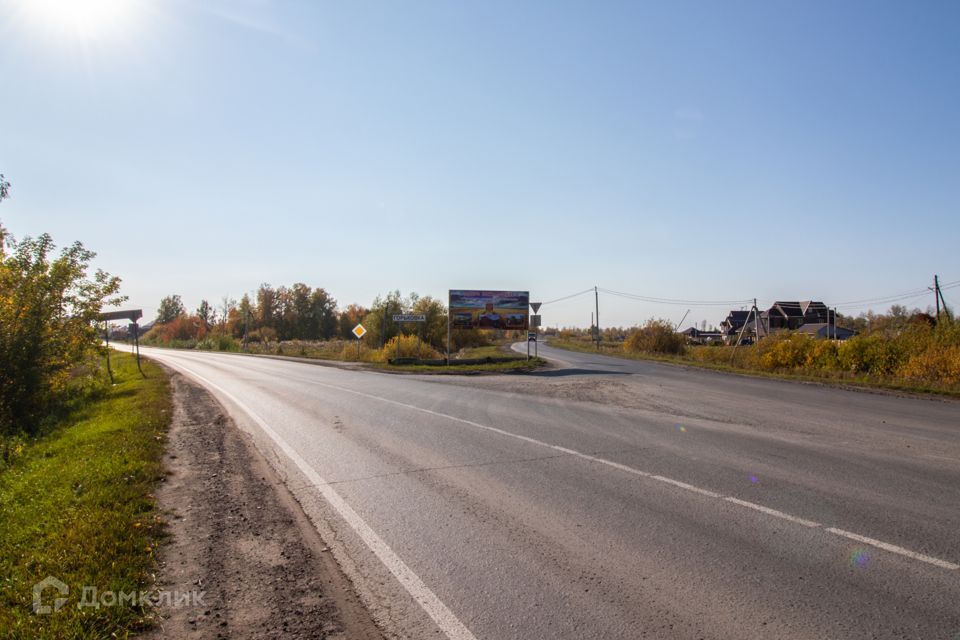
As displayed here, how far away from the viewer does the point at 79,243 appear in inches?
784

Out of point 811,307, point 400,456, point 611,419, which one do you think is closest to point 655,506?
point 400,456

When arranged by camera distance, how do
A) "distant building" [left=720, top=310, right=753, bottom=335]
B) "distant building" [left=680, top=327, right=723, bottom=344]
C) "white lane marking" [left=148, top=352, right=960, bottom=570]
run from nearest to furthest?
"white lane marking" [left=148, top=352, right=960, bottom=570], "distant building" [left=680, top=327, right=723, bottom=344], "distant building" [left=720, top=310, right=753, bottom=335]

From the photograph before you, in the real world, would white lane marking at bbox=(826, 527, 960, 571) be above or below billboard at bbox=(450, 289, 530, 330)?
below

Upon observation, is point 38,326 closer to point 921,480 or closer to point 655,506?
point 655,506

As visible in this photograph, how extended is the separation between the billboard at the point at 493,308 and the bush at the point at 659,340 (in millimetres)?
14615

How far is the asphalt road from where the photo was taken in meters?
3.70

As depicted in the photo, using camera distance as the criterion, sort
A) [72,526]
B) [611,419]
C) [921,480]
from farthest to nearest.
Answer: [611,419]
[921,480]
[72,526]

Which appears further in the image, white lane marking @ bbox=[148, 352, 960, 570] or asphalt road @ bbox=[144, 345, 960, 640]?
white lane marking @ bbox=[148, 352, 960, 570]

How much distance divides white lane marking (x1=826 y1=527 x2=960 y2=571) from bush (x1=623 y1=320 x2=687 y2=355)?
139 feet

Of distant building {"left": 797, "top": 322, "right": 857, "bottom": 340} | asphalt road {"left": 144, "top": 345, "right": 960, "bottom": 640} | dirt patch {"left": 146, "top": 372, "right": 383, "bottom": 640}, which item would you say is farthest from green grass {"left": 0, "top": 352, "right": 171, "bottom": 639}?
distant building {"left": 797, "top": 322, "right": 857, "bottom": 340}

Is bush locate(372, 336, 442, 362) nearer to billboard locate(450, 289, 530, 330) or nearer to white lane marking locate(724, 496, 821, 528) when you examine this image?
billboard locate(450, 289, 530, 330)

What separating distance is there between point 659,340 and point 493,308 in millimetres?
16670

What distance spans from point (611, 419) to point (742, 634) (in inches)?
346

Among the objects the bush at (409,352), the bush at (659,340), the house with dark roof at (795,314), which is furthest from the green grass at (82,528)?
the house with dark roof at (795,314)
